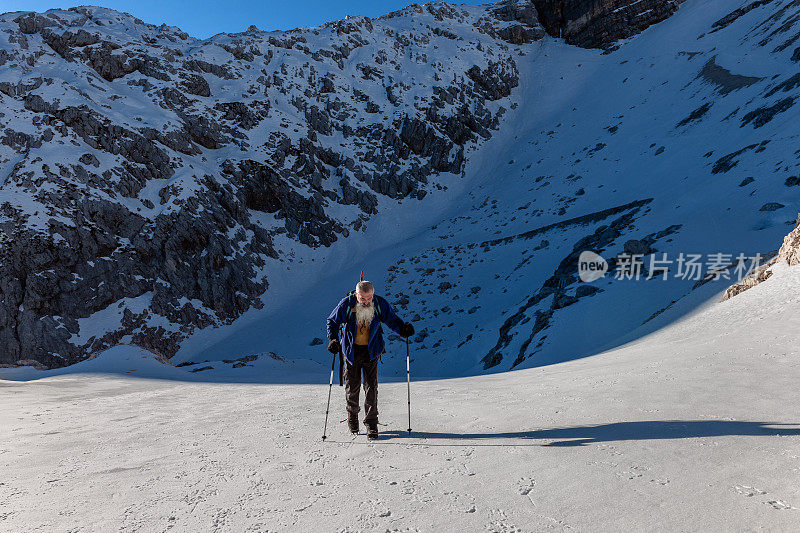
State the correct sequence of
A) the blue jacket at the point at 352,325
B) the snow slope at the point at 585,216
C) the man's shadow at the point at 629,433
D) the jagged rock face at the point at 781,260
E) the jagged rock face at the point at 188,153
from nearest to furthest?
the man's shadow at the point at 629,433 → the blue jacket at the point at 352,325 → the jagged rock face at the point at 781,260 → the snow slope at the point at 585,216 → the jagged rock face at the point at 188,153

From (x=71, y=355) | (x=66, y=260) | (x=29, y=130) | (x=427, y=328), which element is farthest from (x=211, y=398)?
(x=29, y=130)

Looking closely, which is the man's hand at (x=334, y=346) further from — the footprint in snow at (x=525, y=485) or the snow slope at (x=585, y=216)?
the snow slope at (x=585, y=216)

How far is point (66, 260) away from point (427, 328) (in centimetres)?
2430

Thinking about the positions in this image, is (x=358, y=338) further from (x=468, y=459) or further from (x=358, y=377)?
(x=468, y=459)

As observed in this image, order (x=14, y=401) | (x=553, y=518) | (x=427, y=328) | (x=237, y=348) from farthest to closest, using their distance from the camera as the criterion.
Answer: (x=237, y=348) < (x=427, y=328) < (x=14, y=401) < (x=553, y=518)

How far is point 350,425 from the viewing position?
16.6ft

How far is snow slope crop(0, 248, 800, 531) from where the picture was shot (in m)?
2.79

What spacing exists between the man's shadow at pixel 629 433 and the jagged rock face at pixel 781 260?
7480 millimetres

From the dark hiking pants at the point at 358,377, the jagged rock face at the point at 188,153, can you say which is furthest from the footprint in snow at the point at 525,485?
the jagged rock face at the point at 188,153

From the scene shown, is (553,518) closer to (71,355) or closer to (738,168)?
(738,168)

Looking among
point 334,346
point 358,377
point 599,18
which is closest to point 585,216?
point 358,377

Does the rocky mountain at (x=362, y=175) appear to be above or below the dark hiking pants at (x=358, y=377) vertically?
above

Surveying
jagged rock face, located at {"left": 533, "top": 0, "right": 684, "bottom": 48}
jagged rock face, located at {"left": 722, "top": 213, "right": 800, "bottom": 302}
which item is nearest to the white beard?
jagged rock face, located at {"left": 722, "top": 213, "right": 800, "bottom": 302}

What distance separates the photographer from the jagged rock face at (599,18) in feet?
208
